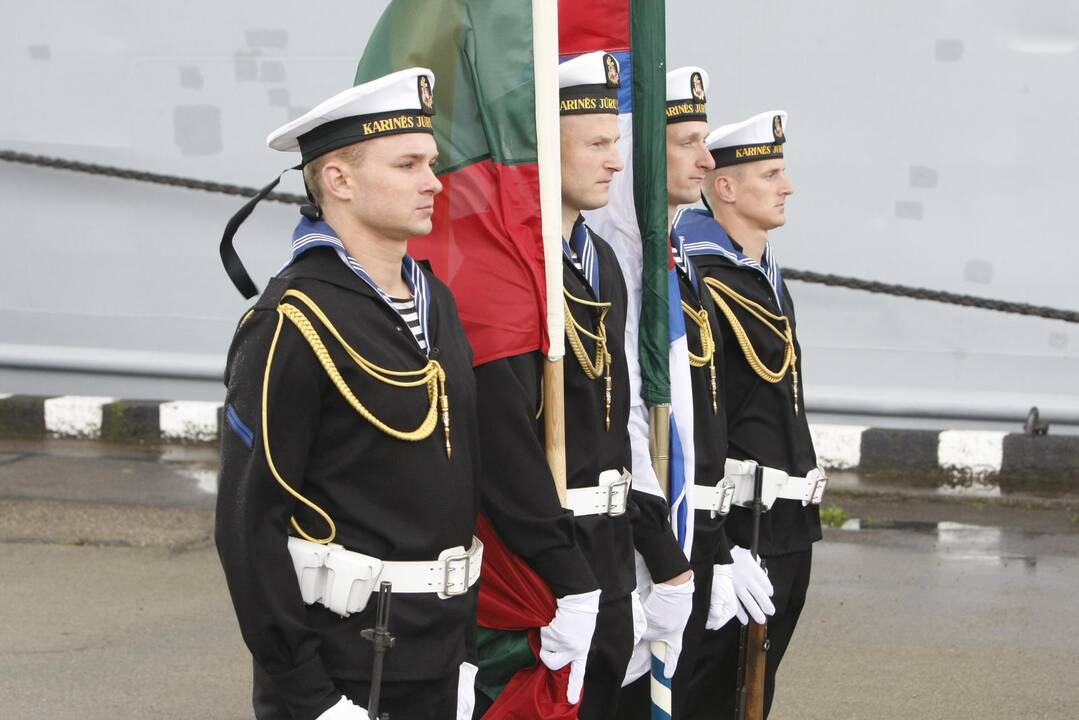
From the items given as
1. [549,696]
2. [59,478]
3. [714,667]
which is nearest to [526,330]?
[549,696]

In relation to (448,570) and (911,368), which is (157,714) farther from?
(911,368)

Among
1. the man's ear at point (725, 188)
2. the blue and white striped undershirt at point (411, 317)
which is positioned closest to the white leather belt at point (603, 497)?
the blue and white striped undershirt at point (411, 317)

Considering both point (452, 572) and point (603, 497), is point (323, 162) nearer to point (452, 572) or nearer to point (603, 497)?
point (452, 572)

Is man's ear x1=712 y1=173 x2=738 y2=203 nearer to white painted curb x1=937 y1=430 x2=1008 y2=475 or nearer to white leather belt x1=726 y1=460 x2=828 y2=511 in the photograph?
white leather belt x1=726 y1=460 x2=828 y2=511

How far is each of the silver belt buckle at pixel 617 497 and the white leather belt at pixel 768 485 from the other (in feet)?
1.93

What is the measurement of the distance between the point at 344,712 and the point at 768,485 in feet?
4.67

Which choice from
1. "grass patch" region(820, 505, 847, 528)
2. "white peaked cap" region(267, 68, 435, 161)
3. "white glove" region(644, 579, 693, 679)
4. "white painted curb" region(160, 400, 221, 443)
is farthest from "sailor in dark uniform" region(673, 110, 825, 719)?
"white painted curb" region(160, 400, 221, 443)

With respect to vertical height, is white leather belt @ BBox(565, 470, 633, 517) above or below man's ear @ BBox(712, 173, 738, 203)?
below

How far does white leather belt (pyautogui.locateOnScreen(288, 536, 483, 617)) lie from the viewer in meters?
2.27

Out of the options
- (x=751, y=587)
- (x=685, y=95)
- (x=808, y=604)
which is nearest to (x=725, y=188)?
(x=685, y=95)

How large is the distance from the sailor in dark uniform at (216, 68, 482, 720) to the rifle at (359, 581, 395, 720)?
0.06ft

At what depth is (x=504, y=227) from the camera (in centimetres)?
274

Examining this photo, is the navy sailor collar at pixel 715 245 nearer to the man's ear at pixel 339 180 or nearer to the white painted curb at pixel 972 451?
the man's ear at pixel 339 180

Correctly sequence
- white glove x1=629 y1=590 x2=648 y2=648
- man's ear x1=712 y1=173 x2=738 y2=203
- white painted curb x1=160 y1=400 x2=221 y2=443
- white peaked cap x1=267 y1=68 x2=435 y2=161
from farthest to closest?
white painted curb x1=160 y1=400 x2=221 y2=443 < man's ear x1=712 y1=173 x2=738 y2=203 < white glove x1=629 y1=590 x2=648 y2=648 < white peaked cap x1=267 y1=68 x2=435 y2=161
